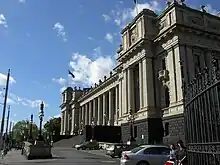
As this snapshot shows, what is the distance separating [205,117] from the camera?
6.22m

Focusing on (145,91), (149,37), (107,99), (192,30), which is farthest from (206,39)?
(107,99)

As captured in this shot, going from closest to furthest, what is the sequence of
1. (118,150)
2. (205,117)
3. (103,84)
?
(205,117) → (118,150) → (103,84)

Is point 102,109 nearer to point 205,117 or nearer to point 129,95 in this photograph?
point 129,95

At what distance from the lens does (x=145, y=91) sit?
49031 mm

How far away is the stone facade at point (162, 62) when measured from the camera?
4378cm

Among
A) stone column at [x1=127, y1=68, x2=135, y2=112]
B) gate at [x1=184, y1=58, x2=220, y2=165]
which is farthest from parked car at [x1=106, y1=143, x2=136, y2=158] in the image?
gate at [x1=184, y1=58, x2=220, y2=165]

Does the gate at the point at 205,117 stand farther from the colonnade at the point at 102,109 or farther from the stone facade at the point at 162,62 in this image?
the colonnade at the point at 102,109

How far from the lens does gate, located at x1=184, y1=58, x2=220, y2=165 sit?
5.52 meters

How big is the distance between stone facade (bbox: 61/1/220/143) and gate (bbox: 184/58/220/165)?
3246cm

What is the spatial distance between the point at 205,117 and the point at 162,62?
144 feet

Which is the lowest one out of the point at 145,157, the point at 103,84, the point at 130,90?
the point at 145,157

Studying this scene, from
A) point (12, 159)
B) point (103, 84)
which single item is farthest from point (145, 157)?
point (103, 84)

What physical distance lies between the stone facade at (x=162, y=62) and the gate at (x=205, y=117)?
32.5 m

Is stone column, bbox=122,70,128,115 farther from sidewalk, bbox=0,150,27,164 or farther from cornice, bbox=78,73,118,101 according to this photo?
sidewalk, bbox=0,150,27,164
